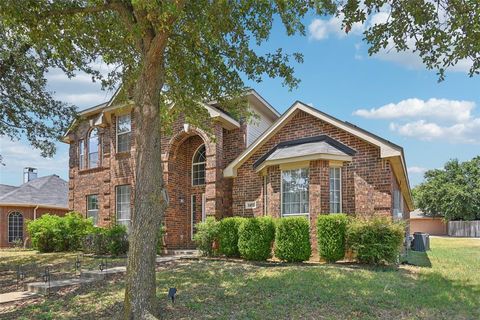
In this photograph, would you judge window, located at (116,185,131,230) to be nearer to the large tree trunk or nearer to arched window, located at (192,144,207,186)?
arched window, located at (192,144,207,186)

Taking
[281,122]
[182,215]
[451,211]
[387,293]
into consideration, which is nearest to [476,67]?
[387,293]

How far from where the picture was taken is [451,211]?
45219mm

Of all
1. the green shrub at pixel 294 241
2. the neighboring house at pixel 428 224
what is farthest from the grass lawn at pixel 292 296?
the neighboring house at pixel 428 224

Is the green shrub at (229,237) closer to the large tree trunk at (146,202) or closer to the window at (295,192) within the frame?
the window at (295,192)

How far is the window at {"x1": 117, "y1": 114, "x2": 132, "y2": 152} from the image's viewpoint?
1930 cm

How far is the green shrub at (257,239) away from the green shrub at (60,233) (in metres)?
8.98

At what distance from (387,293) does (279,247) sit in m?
4.84

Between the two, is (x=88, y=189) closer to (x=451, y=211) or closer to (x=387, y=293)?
(x=387, y=293)

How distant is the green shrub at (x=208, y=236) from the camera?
1470cm

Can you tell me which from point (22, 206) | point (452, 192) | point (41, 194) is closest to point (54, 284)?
point (22, 206)

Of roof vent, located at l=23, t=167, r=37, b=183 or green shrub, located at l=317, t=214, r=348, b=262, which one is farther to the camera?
roof vent, located at l=23, t=167, r=37, b=183

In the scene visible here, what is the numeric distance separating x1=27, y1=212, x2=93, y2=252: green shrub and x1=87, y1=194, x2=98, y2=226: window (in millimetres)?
1476

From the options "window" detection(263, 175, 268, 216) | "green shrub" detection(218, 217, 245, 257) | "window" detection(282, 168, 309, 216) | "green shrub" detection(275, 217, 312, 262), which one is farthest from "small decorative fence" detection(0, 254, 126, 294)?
"window" detection(282, 168, 309, 216)

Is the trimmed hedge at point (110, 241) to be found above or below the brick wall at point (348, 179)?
below
